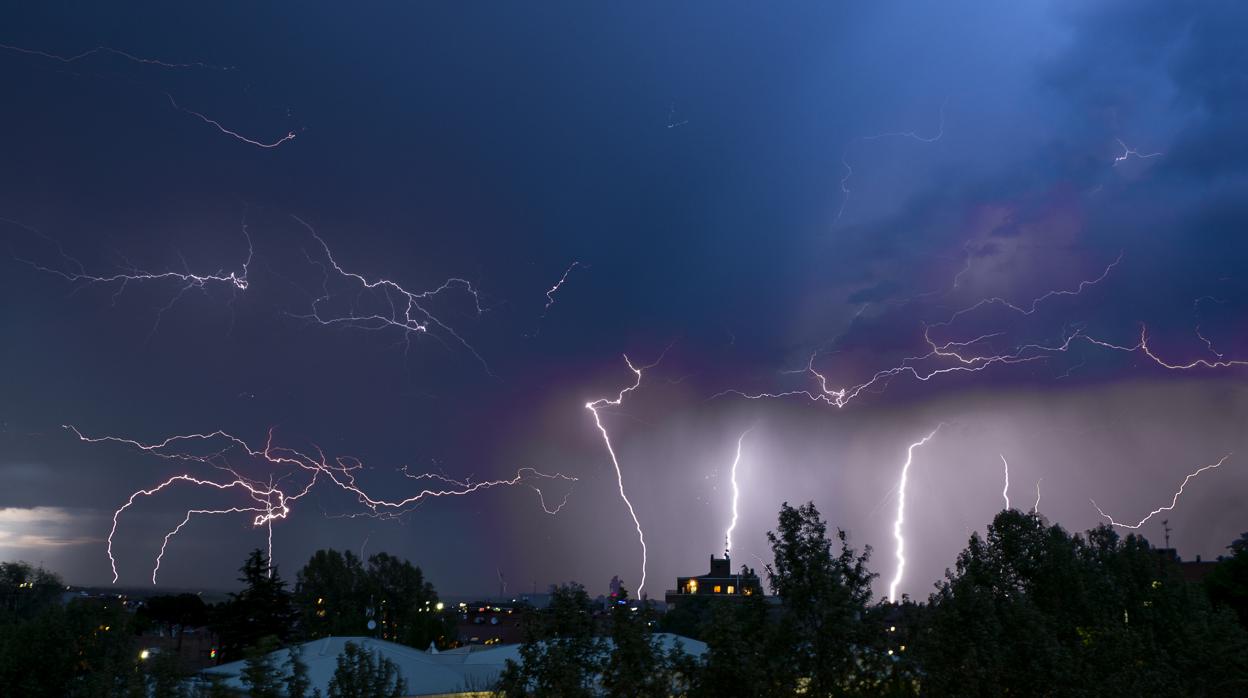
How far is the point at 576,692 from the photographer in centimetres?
858

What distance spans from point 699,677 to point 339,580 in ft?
202

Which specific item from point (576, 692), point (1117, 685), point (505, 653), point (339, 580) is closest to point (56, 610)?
point (505, 653)

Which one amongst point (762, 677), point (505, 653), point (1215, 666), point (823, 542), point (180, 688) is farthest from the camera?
point (505, 653)

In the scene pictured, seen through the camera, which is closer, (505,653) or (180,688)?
(180,688)

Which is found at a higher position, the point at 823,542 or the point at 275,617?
the point at 823,542

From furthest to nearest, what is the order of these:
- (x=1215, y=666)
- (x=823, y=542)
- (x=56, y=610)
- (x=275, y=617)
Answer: (x=275, y=617)
(x=56, y=610)
(x=1215, y=666)
(x=823, y=542)

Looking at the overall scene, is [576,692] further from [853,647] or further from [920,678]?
[920,678]

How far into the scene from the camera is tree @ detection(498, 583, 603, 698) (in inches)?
345

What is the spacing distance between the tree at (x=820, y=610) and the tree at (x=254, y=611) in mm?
35269

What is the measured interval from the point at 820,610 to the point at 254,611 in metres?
38.2

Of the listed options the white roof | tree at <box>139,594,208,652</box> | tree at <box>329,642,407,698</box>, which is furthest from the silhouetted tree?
tree at <box>139,594,208,652</box>

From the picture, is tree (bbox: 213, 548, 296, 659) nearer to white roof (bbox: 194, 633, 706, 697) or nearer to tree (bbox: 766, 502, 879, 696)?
white roof (bbox: 194, 633, 706, 697)

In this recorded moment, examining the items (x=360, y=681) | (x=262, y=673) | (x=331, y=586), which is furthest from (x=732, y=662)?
(x=331, y=586)

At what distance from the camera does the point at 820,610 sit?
9914 millimetres
